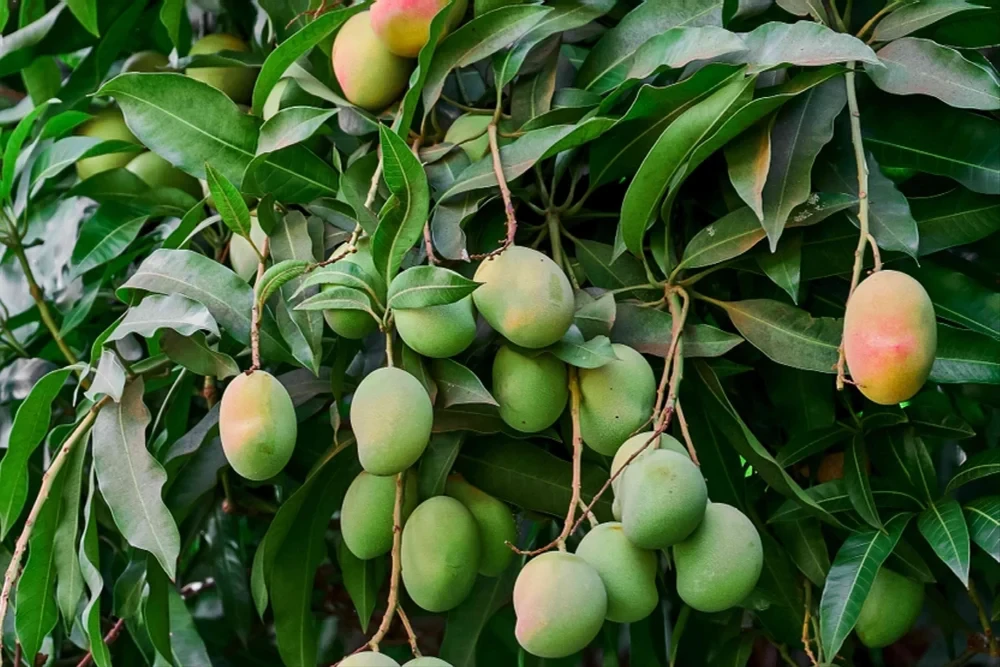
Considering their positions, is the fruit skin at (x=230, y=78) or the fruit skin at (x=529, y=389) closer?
the fruit skin at (x=529, y=389)

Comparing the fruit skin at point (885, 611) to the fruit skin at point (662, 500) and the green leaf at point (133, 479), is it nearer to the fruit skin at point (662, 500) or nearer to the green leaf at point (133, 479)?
the fruit skin at point (662, 500)

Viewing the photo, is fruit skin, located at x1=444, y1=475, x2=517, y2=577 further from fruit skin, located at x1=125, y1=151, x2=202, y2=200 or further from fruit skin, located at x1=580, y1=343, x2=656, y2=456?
fruit skin, located at x1=125, y1=151, x2=202, y2=200

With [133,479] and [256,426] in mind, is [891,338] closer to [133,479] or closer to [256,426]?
[256,426]

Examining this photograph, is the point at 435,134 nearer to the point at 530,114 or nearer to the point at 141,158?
the point at 530,114

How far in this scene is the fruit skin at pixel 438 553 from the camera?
567 mm

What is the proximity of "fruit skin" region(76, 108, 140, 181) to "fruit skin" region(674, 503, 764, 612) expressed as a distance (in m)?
0.52

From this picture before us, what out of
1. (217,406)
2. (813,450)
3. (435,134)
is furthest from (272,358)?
(813,450)

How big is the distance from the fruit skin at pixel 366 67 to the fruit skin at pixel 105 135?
236 millimetres

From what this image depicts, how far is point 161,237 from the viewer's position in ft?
2.57

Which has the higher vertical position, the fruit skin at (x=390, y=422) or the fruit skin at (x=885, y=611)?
the fruit skin at (x=390, y=422)

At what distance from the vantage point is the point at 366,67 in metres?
0.64

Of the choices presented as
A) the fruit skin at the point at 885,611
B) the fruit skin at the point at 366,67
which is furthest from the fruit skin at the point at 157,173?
the fruit skin at the point at 885,611

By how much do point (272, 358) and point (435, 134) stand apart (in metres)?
0.17

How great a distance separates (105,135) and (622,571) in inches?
20.6
